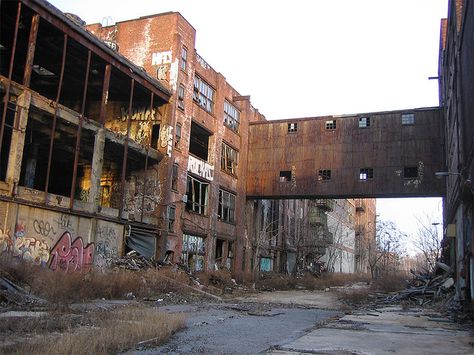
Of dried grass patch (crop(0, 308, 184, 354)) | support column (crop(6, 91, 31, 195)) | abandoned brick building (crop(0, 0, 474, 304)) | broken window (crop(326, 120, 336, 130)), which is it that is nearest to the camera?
dried grass patch (crop(0, 308, 184, 354))

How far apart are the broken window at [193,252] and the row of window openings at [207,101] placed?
27.2 ft

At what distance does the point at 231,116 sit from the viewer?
1423 inches

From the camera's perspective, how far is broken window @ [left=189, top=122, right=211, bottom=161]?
33.2 metres

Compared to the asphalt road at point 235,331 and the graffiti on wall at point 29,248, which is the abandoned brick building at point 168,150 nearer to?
the graffiti on wall at point 29,248

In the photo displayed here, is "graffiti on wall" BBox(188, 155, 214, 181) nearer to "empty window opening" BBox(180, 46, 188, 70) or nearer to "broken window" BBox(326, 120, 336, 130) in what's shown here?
"empty window opening" BBox(180, 46, 188, 70)

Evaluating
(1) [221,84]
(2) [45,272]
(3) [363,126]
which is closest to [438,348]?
(2) [45,272]

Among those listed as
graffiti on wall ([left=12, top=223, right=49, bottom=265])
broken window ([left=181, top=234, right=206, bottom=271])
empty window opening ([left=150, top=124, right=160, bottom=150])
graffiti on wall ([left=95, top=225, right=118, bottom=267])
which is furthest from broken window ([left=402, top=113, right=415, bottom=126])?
graffiti on wall ([left=12, top=223, right=49, bottom=265])

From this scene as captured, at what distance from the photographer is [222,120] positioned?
34.3m

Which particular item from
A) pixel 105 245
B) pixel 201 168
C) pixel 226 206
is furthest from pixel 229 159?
pixel 105 245

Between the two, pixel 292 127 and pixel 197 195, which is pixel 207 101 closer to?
pixel 197 195

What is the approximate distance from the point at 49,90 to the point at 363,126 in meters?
20.6

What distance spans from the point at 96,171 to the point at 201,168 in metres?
9.55

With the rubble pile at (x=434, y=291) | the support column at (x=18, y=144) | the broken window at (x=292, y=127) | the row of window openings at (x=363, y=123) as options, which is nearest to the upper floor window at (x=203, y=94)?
the broken window at (x=292, y=127)

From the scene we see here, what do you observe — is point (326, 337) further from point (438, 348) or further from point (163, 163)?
point (163, 163)
